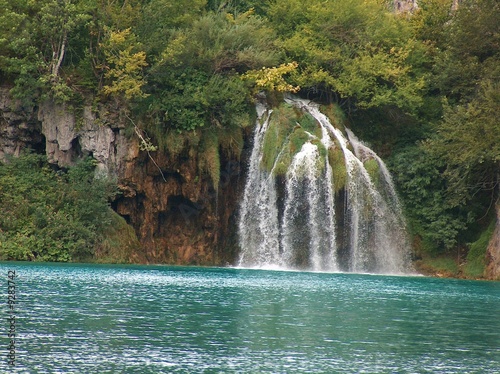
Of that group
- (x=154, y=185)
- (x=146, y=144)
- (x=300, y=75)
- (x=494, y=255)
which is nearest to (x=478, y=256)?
(x=494, y=255)

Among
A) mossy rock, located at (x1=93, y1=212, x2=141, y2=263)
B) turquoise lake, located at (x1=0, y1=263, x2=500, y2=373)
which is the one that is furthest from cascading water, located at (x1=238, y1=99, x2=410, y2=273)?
turquoise lake, located at (x1=0, y1=263, x2=500, y2=373)

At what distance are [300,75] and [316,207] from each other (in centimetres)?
783

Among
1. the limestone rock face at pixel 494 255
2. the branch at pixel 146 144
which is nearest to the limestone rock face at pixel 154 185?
the branch at pixel 146 144

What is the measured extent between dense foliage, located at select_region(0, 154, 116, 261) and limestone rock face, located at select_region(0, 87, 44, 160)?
1.19 m

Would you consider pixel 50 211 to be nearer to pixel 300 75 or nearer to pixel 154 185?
pixel 154 185

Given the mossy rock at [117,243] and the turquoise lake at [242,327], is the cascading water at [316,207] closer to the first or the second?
the mossy rock at [117,243]

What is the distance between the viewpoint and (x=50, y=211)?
41.5 metres

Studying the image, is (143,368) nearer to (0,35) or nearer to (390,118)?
(0,35)

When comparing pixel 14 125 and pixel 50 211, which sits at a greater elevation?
pixel 14 125

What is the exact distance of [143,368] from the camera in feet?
49.6

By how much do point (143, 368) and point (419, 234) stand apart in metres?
31.4

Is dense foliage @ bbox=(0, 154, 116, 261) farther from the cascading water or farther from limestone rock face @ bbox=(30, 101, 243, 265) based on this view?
the cascading water

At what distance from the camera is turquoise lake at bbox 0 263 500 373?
1598 cm

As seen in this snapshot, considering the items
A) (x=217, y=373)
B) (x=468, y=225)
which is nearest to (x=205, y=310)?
(x=217, y=373)
